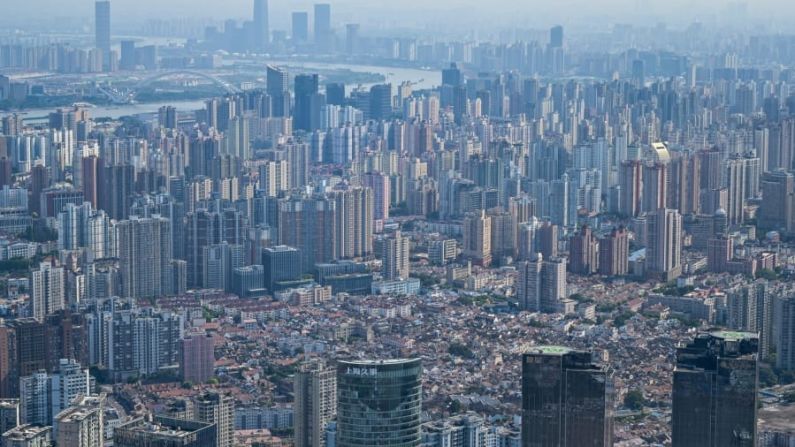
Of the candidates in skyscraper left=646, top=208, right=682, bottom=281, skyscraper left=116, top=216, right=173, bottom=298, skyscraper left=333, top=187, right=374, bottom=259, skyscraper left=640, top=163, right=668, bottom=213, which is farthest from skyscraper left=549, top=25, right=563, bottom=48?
skyscraper left=116, top=216, right=173, bottom=298

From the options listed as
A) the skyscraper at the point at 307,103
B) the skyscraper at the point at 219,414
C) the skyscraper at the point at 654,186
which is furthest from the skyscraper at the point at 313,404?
the skyscraper at the point at 307,103

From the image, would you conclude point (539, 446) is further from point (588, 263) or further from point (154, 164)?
point (154, 164)

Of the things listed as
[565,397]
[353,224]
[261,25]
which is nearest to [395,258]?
[353,224]

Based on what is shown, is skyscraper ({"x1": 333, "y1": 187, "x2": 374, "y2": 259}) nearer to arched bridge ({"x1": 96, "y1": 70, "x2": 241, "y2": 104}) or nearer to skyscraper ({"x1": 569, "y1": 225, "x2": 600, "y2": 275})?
skyscraper ({"x1": 569, "y1": 225, "x2": 600, "y2": 275})

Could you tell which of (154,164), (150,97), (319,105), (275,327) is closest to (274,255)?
(275,327)

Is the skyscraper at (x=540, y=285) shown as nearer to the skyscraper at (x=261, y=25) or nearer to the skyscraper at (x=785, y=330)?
the skyscraper at (x=785, y=330)

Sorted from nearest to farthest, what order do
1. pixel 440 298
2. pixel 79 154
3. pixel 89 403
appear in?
pixel 89 403, pixel 440 298, pixel 79 154

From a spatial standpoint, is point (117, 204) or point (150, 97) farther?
point (150, 97)
